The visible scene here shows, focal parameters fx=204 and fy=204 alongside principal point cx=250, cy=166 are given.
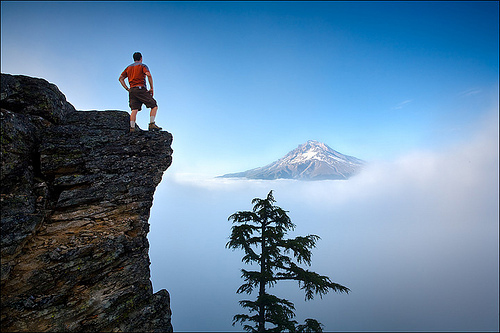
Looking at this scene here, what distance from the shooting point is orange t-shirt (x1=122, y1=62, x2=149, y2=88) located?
9617 mm

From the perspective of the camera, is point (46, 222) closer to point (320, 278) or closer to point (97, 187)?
point (97, 187)

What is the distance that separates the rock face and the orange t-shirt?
86.8 inches

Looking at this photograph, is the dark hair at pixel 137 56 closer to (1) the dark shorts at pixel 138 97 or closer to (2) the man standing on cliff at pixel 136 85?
(2) the man standing on cliff at pixel 136 85

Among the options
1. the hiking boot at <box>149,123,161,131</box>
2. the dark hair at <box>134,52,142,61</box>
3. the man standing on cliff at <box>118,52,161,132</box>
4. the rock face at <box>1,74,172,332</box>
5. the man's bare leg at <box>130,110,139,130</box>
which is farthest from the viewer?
the hiking boot at <box>149,123,161,131</box>

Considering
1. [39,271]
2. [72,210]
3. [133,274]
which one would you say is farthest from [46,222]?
[133,274]

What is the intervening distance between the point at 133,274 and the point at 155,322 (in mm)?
1844

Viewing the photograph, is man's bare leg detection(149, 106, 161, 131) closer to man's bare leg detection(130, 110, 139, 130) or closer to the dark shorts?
the dark shorts

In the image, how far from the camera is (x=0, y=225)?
5.82 m

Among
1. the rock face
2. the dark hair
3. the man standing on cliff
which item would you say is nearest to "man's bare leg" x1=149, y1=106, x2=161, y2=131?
the man standing on cliff

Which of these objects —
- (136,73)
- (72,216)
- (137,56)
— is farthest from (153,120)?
(72,216)

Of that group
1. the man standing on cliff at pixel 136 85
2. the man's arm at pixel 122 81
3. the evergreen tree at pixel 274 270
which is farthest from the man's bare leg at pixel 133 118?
the evergreen tree at pixel 274 270

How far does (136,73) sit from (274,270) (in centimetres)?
1307

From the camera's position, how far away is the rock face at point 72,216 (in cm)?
602

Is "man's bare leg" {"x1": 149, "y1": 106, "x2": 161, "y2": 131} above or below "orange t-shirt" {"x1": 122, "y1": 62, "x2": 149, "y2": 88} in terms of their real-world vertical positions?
below
